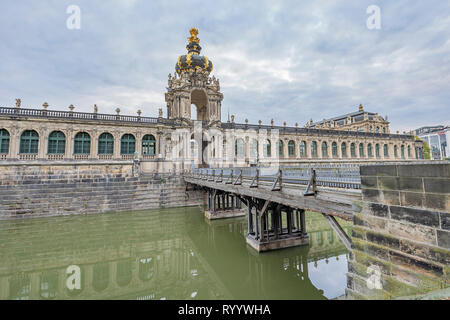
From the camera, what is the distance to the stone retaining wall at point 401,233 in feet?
13.7

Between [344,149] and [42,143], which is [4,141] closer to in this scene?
[42,143]

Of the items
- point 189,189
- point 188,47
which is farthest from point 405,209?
point 188,47

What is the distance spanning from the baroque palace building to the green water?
11.9m

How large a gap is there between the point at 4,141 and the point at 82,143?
25.0 feet

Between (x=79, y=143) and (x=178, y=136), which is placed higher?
(x=178, y=136)

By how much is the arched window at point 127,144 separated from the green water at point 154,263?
1361 centimetres

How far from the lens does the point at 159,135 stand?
2980 cm

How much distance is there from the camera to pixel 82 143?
2708cm

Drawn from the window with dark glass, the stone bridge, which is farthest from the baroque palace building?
the stone bridge

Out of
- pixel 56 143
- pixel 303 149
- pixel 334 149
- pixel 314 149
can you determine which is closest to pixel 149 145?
pixel 56 143

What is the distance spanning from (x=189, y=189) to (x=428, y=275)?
22.8 meters

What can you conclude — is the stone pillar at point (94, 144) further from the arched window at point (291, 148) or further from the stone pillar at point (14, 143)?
the arched window at point (291, 148)

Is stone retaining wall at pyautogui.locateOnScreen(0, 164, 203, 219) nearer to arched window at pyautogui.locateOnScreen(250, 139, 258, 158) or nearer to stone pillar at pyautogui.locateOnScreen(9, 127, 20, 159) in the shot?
stone pillar at pyautogui.locateOnScreen(9, 127, 20, 159)
